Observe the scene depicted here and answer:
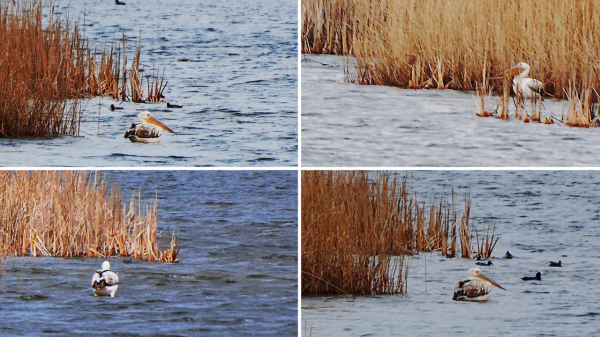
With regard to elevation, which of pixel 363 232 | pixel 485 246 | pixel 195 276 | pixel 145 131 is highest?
pixel 145 131

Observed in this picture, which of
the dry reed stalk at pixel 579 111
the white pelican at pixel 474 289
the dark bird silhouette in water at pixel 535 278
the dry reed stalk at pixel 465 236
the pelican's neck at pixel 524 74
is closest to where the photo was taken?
the white pelican at pixel 474 289

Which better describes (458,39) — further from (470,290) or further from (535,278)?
(470,290)

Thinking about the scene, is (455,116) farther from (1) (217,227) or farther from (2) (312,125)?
(1) (217,227)

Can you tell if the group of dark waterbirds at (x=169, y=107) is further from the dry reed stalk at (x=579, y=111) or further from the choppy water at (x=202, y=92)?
the dry reed stalk at (x=579, y=111)

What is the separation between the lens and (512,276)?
19.7ft

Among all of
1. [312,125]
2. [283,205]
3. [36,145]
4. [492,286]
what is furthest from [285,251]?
[36,145]

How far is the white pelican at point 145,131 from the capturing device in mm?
6234

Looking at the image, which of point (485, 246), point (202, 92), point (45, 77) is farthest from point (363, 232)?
point (45, 77)

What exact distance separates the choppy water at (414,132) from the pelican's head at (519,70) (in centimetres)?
26

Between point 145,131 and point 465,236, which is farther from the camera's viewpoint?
point 145,131

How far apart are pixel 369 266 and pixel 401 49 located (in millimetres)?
1716

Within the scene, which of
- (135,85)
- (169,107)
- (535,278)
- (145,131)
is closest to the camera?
(535,278)

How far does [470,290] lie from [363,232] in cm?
70

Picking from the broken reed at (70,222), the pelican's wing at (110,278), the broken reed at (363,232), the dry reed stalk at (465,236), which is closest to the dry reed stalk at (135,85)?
the broken reed at (70,222)
